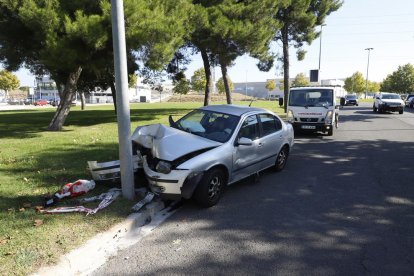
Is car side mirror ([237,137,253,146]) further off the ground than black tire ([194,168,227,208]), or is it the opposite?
car side mirror ([237,137,253,146])

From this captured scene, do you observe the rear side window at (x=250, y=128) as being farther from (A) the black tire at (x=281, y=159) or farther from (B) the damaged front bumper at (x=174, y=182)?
(B) the damaged front bumper at (x=174, y=182)

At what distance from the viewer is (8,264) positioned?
331 centimetres

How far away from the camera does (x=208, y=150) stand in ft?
17.5

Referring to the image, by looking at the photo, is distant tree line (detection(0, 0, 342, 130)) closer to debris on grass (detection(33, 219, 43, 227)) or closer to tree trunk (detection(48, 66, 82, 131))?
tree trunk (detection(48, 66, 82, 131))

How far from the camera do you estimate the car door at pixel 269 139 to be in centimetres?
659

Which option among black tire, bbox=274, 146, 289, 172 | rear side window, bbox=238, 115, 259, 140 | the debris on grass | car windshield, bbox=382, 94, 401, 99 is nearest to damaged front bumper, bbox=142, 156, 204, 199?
rear side window, bbox=238, 115, 259, 140

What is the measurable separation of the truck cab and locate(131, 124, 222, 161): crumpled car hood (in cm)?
793

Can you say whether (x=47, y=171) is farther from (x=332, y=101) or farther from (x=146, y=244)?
(x=332, y=101)

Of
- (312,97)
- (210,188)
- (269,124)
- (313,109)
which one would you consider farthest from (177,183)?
(312,97)

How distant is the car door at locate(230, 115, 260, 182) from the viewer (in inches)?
227

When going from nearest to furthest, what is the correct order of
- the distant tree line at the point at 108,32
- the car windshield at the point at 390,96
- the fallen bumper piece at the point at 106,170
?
the fallen bumper piece at the point at 106,170
the distant tree line at the point at 108,32
the car windshield at the point at 390,96

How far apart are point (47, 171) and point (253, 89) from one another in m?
140

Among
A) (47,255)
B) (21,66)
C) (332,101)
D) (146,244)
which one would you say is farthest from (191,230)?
(21,66)

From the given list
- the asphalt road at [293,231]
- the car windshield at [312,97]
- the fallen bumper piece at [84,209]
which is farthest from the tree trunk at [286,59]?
the fallen bumper piece at [84,209]
